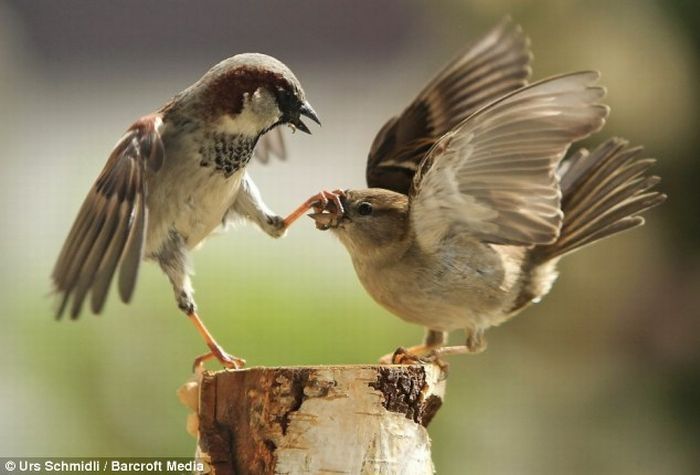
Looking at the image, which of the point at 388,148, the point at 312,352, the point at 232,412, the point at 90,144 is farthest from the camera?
the point at 90,144

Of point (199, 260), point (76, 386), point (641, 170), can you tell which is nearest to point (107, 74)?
point (199, 260)

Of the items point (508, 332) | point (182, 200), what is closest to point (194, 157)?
point (182, 200)

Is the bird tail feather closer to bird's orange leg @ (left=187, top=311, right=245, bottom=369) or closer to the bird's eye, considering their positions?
the bird's eye

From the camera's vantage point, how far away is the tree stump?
7.84ft

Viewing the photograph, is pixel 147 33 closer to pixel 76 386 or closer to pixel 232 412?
pixel 76 386

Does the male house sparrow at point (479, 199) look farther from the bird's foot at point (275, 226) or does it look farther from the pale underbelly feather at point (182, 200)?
the pale underbelly feather at point (182, 200)

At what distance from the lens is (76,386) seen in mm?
4410

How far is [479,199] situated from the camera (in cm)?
285

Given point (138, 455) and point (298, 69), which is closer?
point (138, 455)

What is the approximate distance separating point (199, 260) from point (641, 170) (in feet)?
7.89

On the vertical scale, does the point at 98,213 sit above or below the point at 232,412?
above

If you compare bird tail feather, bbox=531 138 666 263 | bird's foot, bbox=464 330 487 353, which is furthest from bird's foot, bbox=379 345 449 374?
bird tail feather, bbox=531 138 666 263

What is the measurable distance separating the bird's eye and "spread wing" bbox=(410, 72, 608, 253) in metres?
0.12

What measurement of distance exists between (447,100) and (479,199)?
536 millimetres
